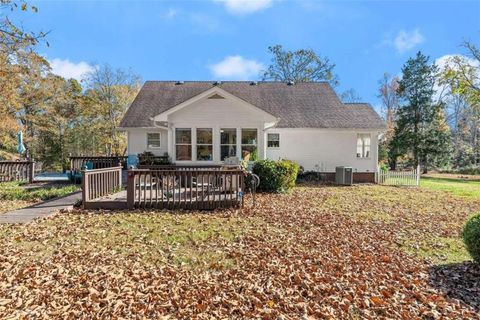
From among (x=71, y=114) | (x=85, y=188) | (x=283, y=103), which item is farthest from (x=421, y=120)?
(x=71, y=114)

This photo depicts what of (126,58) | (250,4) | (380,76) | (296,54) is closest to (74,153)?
(126,58)

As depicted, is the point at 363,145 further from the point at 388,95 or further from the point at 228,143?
the point at 388,95

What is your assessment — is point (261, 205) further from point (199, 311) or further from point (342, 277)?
point (199, 311)

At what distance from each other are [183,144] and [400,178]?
1296cm

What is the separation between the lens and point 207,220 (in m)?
7.69

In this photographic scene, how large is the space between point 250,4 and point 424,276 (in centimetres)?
1082

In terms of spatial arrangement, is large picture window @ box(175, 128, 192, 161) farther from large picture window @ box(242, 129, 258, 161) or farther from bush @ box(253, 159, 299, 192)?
bush @ box(253, 159, 299, 192)

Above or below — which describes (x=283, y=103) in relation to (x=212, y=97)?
above

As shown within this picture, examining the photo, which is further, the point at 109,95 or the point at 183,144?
the point at 109,95

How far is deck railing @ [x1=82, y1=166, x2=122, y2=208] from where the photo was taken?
28.7ft

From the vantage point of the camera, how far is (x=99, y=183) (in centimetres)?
961

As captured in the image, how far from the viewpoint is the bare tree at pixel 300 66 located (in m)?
34.0

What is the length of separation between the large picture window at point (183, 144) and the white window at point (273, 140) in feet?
17.7

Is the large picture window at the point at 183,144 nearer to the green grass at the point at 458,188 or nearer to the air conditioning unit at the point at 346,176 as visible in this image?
the air conditioning unit at the point at 346,176
